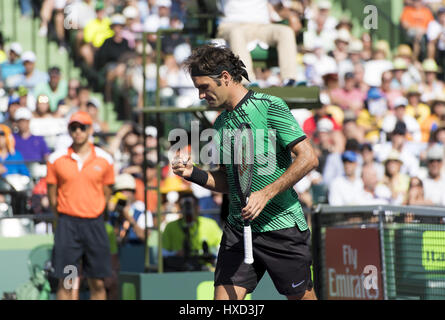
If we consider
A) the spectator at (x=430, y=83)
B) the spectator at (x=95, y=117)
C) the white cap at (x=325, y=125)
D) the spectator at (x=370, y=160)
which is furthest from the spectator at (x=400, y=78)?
the spectator at (x=95, y=117)

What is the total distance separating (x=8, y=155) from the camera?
12.3m

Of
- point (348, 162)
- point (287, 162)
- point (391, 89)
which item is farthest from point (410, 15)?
point (287, 162)

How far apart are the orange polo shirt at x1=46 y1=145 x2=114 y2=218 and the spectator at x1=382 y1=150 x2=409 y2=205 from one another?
14.4 feet

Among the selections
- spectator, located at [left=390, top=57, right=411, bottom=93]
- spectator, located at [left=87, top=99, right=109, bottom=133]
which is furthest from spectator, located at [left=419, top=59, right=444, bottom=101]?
spectator, located at [left=87, top=99, right=109, bottom=133]

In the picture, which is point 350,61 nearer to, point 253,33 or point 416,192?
point 416,192

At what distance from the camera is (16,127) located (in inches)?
513

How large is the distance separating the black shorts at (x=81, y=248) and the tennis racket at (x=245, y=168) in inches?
169

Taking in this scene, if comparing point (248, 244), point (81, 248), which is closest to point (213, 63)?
point (248, 244)

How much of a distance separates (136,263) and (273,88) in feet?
9.96

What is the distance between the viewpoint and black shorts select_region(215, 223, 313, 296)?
5531mm

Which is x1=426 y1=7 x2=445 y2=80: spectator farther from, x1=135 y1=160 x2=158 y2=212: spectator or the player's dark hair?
the player's dark hair

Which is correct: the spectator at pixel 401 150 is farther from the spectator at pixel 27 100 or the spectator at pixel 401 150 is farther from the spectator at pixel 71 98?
the spectator at pixel 27 100

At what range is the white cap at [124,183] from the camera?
438 inches
